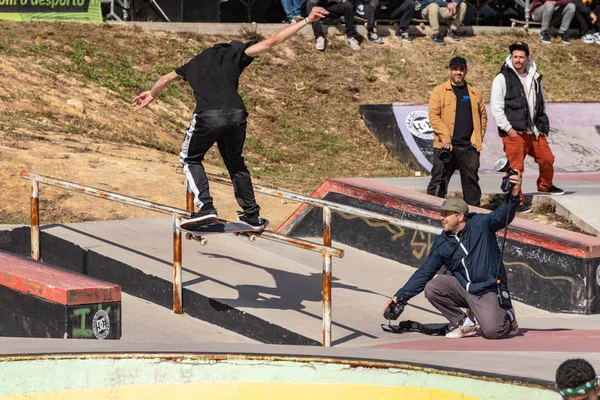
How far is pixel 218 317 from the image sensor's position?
318 inches

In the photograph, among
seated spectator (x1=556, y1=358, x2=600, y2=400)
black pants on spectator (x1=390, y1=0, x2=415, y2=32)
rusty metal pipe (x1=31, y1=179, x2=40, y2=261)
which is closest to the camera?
seated spectator (x1=556, y1=358, x2=600, y2=400)

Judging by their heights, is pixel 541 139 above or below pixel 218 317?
above

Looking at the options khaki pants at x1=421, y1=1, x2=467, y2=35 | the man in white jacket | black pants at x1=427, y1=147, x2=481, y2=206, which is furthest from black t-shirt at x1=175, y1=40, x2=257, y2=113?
khaki pants at x1=421, y1=1, x2=467, y2=35

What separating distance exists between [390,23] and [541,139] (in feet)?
36.8

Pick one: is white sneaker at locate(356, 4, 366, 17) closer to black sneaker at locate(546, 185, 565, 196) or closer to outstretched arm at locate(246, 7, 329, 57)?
black sneaker at locate(546, 185, 565, 196)

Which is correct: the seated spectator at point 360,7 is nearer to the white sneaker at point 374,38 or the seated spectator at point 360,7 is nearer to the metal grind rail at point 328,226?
the white sneaker at point 374,38

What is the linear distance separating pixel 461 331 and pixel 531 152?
370 centimetres

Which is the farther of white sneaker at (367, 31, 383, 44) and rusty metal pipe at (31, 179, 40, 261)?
white sneaker at (367, 31, 383, 44)

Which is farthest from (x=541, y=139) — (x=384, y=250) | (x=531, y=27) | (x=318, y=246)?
(x=531, y=27)

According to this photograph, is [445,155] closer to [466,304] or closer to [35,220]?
[466,304]

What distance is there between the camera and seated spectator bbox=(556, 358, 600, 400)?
156 inches

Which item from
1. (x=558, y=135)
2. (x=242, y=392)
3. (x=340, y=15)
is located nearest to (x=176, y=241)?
(x=242, y=392)

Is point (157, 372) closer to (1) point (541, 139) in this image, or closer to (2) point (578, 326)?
(2) point (578, 326)

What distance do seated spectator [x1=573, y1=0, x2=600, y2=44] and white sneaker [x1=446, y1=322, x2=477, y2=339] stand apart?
15.6 m
